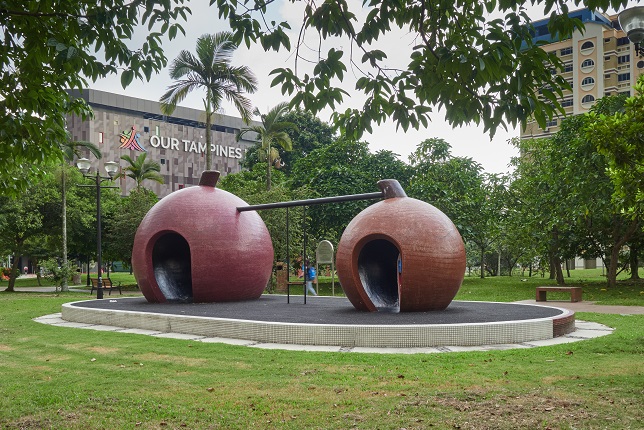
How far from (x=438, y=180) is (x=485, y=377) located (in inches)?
980

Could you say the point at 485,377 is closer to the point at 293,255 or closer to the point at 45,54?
the point at 45,54

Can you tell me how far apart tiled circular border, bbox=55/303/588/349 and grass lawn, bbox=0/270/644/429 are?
91cm

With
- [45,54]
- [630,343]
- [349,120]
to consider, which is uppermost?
[45,54]

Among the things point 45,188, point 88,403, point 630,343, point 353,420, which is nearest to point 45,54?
point 88,403

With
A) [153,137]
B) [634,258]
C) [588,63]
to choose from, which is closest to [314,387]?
[634,258]

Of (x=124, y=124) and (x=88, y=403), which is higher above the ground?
(x=124, y=124)

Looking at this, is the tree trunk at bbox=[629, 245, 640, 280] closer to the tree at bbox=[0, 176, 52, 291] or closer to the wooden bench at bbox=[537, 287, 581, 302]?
the wooden bench at bbox=[537, 287, 581, 302]

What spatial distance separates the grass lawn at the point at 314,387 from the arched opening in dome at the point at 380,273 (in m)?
4.74

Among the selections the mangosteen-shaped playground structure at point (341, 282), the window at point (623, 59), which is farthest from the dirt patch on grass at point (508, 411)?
the window at point (623, 59)

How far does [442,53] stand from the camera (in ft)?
18.0

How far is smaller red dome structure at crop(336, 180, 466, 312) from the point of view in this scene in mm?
13391

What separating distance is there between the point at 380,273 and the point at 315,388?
25.8 feet

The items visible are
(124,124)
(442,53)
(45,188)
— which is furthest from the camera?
(124,124)

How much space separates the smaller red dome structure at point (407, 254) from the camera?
1339cm
